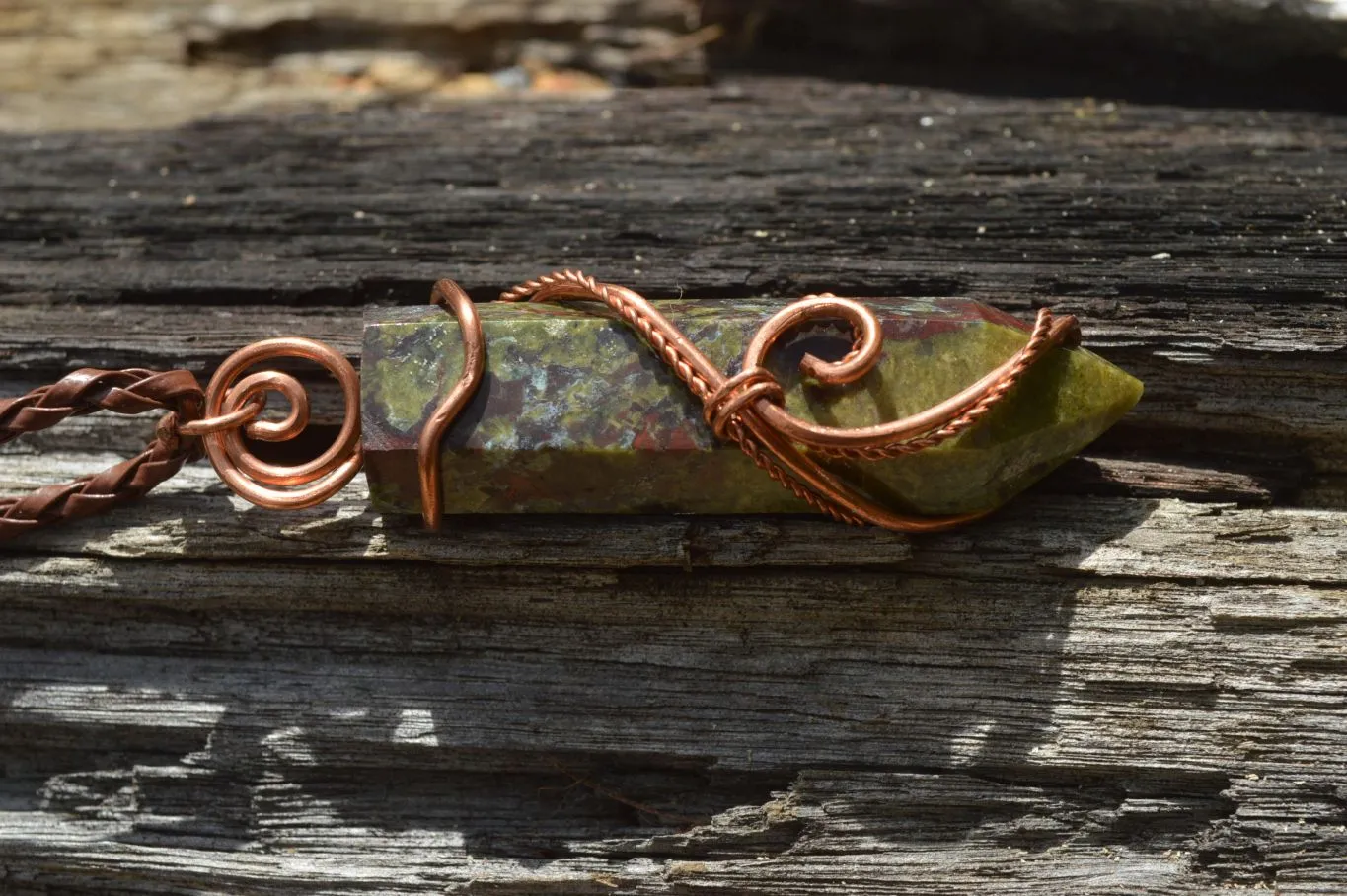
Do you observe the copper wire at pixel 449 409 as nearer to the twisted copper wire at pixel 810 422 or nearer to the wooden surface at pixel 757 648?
the wooden surface at pixel 757 648

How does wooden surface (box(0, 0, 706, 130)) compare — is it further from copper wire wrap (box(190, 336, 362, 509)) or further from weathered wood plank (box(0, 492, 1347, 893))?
weathered wood plank (box(0, 492, 1347, 893))

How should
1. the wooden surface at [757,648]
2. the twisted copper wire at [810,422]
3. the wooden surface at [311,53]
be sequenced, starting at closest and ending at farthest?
1. the twisted copper wire at [810,422]
2. the wooden surface at [757,648]
3. the wooden surface at [311,53]

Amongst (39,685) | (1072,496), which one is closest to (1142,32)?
(1072,496)

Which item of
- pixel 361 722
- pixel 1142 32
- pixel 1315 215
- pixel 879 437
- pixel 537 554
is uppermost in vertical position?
pixel 1142 32

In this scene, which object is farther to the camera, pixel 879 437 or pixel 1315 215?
pixel 1315 215

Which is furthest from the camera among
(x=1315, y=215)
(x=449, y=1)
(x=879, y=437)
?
(x=449, y=1)

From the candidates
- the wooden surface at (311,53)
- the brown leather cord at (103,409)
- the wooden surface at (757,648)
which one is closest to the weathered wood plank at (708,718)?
the wooden surface at (757,648)

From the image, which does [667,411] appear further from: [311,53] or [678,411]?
[311,53]

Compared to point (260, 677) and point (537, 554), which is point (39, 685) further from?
point (537, 554)
